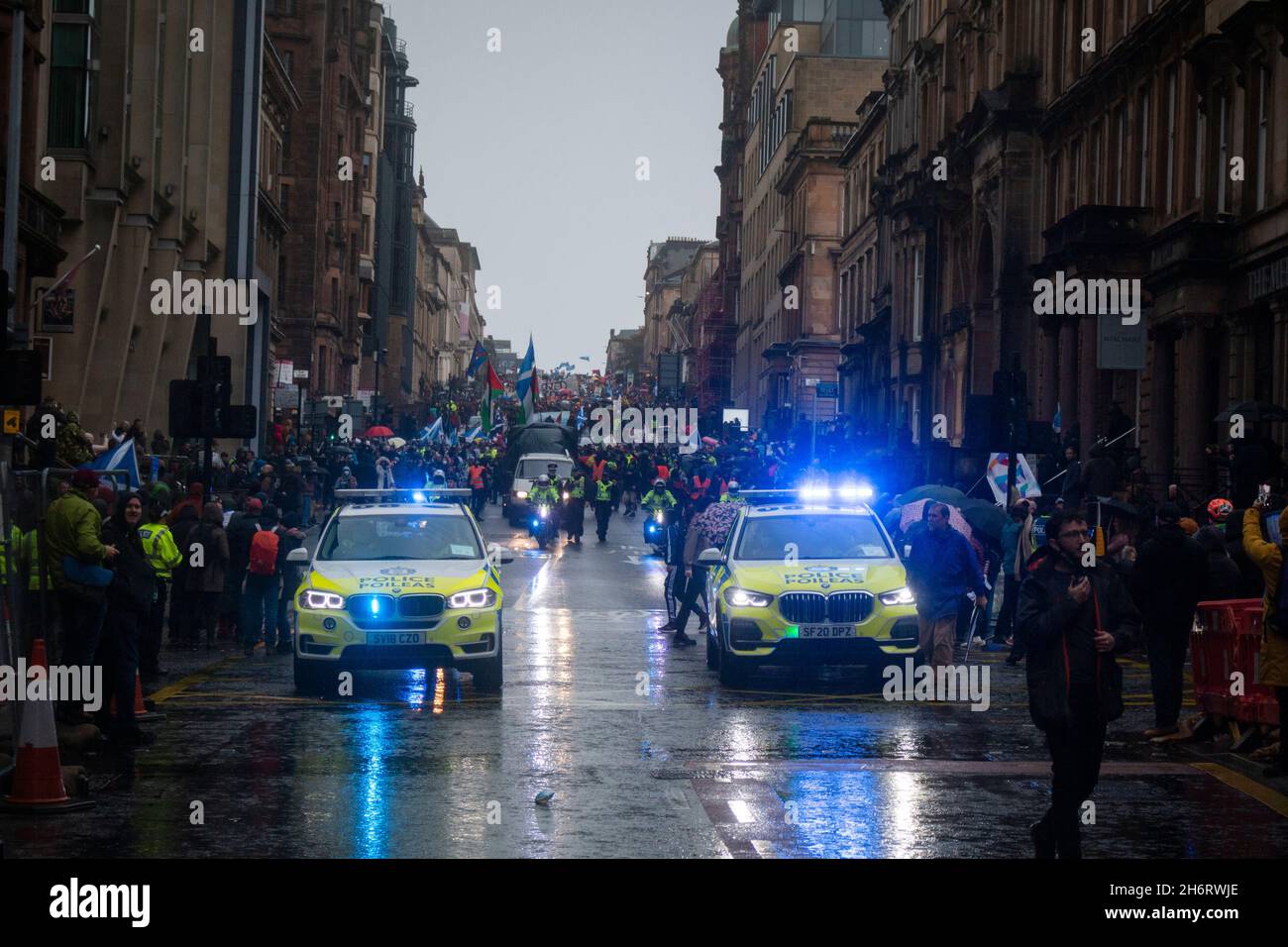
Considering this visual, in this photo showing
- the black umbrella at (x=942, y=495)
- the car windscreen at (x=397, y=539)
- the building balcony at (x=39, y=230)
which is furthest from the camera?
the building balcony at (x=39, y=230)

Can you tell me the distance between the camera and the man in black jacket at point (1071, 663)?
29.3 ft

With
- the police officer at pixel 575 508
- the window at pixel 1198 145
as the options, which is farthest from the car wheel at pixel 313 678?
the police officer at pixel 575 508

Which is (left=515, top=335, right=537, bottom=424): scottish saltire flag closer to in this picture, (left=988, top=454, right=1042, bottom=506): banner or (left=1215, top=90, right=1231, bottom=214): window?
(left=1215, top=90, right=1231, bottom=214): window

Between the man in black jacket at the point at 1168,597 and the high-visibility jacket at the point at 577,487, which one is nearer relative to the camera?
the man in black jacket at the point at 1168,597

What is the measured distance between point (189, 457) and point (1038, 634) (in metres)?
29.9

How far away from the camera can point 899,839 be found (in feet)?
33.4

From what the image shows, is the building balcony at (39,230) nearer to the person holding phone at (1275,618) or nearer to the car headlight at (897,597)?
the car headlight at (897,597)

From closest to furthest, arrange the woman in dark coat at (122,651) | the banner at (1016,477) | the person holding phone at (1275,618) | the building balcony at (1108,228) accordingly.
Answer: the person holding phone at (1275,618), the woman in dark coat at (122,651), the banner at (1016,477), the building balcony at (1108,228)

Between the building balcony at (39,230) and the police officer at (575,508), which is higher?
the building balcony at (39,230)

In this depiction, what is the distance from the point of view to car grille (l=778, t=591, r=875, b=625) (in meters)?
17.2

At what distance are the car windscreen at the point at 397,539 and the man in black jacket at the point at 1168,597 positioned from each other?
21.0 ft

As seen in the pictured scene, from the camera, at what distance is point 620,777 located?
1231cm
